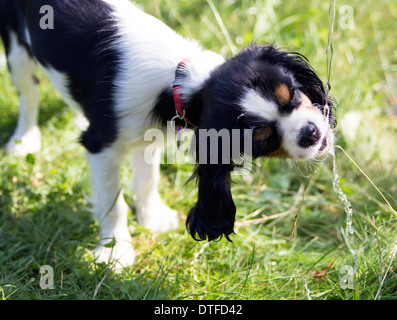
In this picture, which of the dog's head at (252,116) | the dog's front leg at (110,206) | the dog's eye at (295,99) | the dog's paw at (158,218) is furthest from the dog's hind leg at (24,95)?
the dog's eye at (295,99)

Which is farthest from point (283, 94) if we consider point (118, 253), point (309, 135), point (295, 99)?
point (118, 253)

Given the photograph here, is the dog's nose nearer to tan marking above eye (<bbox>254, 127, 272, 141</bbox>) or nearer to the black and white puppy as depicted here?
the black and white puppy

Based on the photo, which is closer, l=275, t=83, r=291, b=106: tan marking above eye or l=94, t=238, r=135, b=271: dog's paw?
l=275, t=83, r=291, b=106: tan marking above eye

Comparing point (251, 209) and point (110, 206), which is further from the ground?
point (110, 206)

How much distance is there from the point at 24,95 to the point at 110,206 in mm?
1344

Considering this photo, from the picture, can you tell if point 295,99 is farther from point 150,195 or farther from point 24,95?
point 24,95

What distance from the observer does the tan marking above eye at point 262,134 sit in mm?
2178

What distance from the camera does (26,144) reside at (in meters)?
3.63

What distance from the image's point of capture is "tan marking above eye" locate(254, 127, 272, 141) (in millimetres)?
2178

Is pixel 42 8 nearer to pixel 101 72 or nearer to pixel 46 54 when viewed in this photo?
pixel 46 54

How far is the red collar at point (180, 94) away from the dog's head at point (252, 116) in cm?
3


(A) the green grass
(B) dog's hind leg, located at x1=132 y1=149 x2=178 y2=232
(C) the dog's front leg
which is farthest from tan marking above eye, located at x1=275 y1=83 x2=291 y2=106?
(B) dog's hind leg, located at x1=132 y1=149 x2=178 y2=232

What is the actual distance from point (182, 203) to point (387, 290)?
4.87ft
